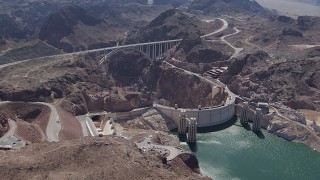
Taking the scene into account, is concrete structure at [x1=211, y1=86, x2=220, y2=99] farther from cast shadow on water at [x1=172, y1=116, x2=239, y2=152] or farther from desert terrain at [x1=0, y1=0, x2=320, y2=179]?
cast shadow on water at [x1=172, y1=116, x2=239, y2=152]

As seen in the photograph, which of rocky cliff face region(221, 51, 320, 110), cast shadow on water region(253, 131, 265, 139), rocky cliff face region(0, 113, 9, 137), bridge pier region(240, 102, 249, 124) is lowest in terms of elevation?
cast shadow on water region(253, 131, 265, 139)

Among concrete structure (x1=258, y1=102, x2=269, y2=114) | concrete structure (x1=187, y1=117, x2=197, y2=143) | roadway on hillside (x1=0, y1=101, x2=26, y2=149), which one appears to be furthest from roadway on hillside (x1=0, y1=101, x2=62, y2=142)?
concrete structure (x1=258, y1=102, x2=269, y2=114)

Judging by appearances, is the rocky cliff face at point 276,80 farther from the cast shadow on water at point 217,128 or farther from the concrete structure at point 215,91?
the cast shadow on water at point 217,128

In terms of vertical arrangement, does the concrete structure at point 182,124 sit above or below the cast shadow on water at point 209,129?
above

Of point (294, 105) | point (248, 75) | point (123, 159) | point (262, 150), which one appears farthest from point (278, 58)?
point (123, 159)

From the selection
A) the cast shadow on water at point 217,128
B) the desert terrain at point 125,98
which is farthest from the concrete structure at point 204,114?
the desert terrain at point 125,98

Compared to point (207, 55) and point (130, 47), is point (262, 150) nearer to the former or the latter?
point (207, 55)
